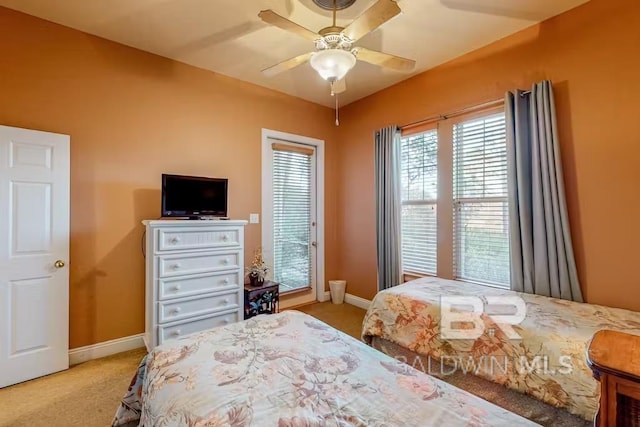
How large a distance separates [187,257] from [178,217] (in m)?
0.43

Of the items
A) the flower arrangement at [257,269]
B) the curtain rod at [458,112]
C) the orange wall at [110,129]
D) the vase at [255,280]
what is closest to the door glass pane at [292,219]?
the flower arrangement at [257,269]

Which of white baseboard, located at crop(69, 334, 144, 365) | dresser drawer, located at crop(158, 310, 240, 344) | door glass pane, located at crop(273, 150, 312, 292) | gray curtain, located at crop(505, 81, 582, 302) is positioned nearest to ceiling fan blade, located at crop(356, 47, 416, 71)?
gray curtain, located at crop(505, 81, 582, 302)

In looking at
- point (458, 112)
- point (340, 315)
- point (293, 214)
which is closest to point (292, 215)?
point (293, 214)

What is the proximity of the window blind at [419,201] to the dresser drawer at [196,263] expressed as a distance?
6.48ft

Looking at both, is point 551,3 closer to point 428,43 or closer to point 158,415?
point 428,43

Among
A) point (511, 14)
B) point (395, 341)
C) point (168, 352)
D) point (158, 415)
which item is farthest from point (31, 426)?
point (511, 14)

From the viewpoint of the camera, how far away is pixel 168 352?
137 cm

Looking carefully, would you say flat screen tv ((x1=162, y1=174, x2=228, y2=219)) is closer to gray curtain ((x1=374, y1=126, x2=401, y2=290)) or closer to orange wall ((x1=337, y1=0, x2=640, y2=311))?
gray curtain ((x1=374, y1=126, x2=401, y2=290))

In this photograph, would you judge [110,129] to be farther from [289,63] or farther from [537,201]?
[537,201]

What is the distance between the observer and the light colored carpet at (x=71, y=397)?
6.05 feet

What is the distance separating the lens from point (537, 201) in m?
2.36

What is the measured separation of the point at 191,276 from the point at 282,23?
211 centimetres

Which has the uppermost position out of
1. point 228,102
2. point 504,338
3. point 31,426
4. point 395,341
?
point 228,102

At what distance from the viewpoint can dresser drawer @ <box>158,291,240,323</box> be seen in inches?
98.7
